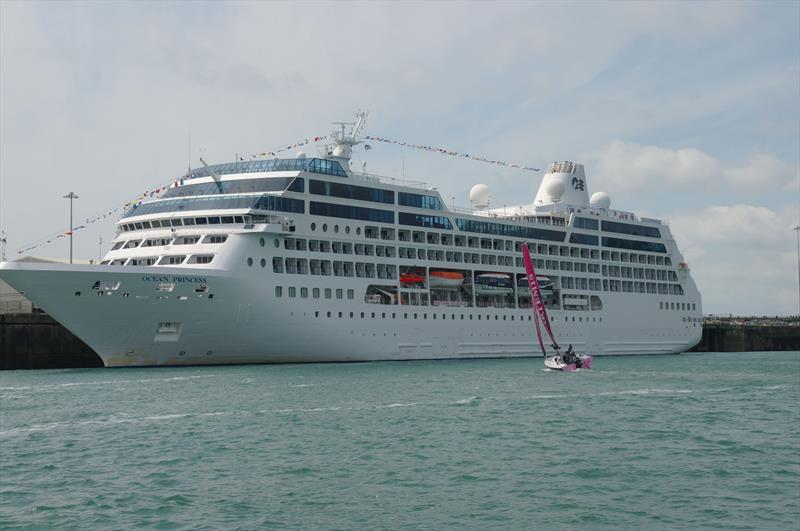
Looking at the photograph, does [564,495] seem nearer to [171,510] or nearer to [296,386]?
[171,510]

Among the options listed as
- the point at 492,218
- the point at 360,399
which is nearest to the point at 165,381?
the point at 360,399

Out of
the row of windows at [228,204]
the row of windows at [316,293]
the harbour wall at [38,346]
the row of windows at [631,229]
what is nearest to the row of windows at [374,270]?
the row of windows at [316,293]

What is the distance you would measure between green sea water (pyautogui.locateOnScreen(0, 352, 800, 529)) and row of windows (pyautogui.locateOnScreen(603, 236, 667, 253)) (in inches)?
1339

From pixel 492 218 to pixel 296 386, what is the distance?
1212 inches

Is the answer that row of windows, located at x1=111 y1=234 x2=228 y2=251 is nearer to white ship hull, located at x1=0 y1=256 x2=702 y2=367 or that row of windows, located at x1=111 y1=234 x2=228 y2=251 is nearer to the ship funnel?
white ship hull, located at x1=0 y1=256 x2=702 y2=367

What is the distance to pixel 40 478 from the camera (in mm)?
20594

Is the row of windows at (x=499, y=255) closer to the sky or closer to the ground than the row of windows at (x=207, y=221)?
closer to the ground

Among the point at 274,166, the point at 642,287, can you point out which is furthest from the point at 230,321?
the point at 642,287

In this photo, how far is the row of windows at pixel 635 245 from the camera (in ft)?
245

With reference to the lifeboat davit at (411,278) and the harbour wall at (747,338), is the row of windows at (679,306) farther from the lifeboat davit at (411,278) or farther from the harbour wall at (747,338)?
the lifeboat davit at (411,278)

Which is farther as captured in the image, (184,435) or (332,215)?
(332,215)

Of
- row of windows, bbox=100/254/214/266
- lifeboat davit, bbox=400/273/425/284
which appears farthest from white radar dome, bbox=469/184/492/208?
row of windows, bbox=100/254/214/266

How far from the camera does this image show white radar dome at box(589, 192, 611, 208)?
78875 millimetres

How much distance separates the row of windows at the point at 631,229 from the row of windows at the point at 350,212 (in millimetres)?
24955
